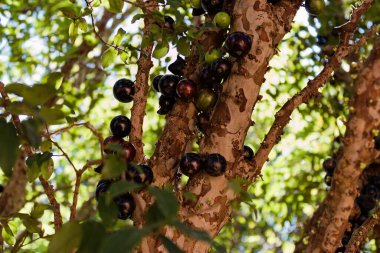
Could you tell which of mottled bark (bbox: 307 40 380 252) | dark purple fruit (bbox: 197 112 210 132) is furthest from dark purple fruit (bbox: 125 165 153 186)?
mottled bark (bbox: 307 40 380 252)

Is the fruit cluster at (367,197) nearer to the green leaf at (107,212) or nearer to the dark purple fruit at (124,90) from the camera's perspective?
the dark purple fruit at (124,90)

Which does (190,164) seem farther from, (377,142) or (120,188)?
(377,142)

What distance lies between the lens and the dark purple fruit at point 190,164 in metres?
2.02

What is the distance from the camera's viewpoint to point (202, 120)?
2.25 metres

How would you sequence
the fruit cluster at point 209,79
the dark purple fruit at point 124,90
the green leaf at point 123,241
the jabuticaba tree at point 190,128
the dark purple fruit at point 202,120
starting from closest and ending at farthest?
the green leaf at point 123,241 → the jabuticaba tree at point 190,128 → the fruit cluster at point 209,79 → the dark purple fruit at point 202,120 → the dark purple fruit at point 124,90

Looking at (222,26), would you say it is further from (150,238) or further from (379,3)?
(379,3)

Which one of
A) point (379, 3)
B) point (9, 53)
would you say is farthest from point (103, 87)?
point (379, 3)

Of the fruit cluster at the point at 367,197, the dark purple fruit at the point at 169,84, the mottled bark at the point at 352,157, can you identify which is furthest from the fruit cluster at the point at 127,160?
the fruit cluster at the point at 367,197

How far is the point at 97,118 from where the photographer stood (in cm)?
563

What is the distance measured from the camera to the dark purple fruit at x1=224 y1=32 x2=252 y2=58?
6.89 feet

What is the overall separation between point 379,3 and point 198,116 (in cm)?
270

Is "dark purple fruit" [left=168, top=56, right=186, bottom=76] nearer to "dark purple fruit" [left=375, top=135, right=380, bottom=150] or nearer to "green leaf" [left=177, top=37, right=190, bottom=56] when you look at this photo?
"green leaf" [left=177, top=37, right=190, bottom=56]

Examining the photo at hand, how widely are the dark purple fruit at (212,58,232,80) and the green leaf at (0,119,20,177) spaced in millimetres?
1144

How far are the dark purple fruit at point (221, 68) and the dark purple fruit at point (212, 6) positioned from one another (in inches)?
12.3
